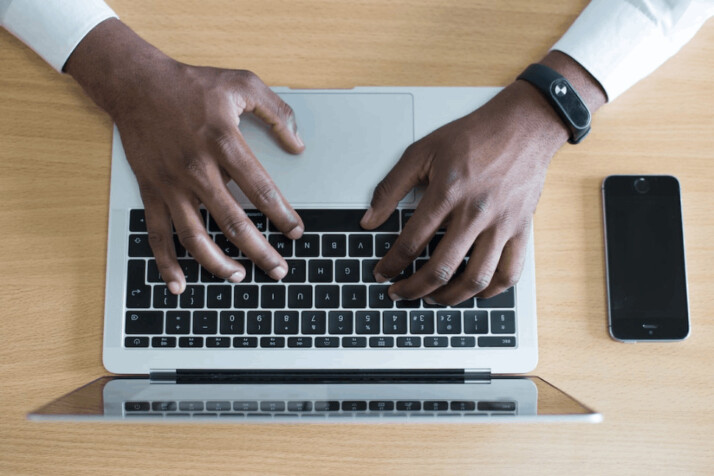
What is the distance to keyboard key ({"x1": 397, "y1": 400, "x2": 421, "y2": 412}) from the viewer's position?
0.50 m

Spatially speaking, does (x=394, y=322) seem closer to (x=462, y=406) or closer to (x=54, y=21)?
(x=462, y=406)

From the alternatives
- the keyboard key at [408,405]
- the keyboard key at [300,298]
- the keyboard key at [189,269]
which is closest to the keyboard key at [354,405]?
the keyboard key at [408,405]

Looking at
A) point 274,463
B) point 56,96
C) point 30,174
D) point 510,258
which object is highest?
point 56,96

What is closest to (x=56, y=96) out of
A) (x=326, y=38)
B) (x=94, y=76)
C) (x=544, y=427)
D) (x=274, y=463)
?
(x=94, y=76)

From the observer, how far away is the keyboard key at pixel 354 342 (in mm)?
623

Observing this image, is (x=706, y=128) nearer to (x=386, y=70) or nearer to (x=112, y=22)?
(x=386, y=70)

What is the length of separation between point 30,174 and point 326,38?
41cm

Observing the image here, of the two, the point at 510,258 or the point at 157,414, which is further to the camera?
the point at 510,258

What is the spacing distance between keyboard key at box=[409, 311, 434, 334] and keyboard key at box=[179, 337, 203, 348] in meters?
0.25

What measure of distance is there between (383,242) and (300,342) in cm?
15

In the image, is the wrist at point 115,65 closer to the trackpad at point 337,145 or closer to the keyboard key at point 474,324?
the trackpad at point 337,145

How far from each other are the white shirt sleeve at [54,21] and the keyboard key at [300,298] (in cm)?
40

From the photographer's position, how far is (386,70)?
0.69 meters

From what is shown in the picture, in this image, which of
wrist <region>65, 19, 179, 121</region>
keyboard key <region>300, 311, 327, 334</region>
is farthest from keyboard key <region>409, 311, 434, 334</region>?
wrist <region>65, 19, 179, 121</region>
